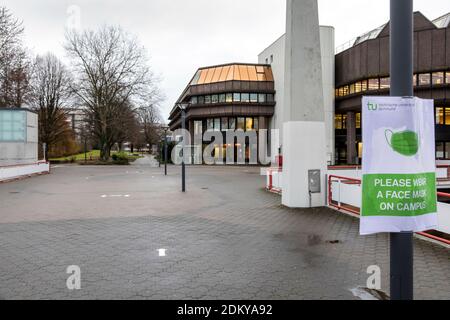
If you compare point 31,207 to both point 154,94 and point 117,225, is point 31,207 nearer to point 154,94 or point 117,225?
point 117,225

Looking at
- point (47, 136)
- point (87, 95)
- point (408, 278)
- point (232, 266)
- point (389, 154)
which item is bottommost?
point (232, 266)

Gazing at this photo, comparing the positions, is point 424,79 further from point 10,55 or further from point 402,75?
point 402,75

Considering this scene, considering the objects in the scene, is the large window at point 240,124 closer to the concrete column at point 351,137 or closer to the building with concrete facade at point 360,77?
the building with concrete facade at point 360,77

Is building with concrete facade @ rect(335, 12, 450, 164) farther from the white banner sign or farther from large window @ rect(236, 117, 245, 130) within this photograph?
the white banner sign

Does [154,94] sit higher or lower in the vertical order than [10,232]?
higher

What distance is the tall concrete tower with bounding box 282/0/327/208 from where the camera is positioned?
11609mm

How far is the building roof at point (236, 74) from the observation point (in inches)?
1919

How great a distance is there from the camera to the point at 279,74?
153ft

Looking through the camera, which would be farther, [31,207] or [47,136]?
[47,136]

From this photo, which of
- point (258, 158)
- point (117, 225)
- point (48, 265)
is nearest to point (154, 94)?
point (258, 158)

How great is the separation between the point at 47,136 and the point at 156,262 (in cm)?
5044

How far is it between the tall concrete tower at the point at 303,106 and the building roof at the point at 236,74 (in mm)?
37118

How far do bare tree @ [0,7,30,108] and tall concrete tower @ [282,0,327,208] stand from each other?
81.8 ft

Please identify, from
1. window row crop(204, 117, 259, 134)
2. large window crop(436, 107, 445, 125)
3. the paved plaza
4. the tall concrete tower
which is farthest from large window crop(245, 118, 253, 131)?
the paved plaza
